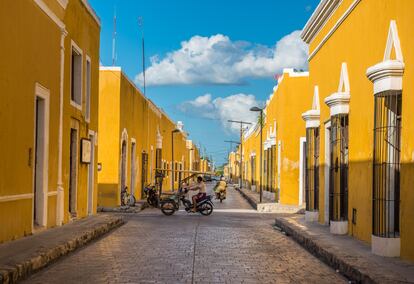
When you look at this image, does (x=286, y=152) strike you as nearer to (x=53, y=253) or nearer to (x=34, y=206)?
(x=34, y=206)

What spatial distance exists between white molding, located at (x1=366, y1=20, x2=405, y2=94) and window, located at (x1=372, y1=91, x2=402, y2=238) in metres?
0.25

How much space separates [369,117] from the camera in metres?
12.0

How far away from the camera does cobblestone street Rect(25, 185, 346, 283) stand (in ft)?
29.1

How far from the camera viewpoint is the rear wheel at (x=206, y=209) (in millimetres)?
23281

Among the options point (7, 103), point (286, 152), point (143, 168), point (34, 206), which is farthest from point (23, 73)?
point (143, 168)

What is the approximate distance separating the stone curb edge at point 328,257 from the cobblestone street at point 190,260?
0.12 metres

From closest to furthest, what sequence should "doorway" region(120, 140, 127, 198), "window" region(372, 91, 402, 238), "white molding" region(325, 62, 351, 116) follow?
1. "window" region(372, 91, 402, 238)
2. "white molding" region(325, 62, 351, 116)
3. "doorway" region(120, 140, 127, 198)

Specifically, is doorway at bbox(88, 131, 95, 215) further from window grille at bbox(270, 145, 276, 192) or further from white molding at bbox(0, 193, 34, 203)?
window grille at bbox(270, 145, 276, 192)

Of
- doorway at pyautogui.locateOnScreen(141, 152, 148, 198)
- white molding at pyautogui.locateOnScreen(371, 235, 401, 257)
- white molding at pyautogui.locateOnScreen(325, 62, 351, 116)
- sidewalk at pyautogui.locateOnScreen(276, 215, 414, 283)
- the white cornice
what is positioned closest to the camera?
sidewalk at pyautogui.locateOnScreen(276, 215, 414, 283)

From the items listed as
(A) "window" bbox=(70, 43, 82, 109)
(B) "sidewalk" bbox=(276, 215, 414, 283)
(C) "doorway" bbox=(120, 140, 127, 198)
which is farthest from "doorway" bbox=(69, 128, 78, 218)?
(C) "doorway" bbox=(120, 140, 127, 198)

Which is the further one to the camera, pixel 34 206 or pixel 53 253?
pixel 34 206

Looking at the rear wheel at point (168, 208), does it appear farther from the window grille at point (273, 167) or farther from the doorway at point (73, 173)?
the window grille at point (273, 167)

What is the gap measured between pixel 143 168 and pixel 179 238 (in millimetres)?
18922

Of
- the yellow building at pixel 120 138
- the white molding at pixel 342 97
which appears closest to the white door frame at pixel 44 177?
the white molding at pixel 342 97
